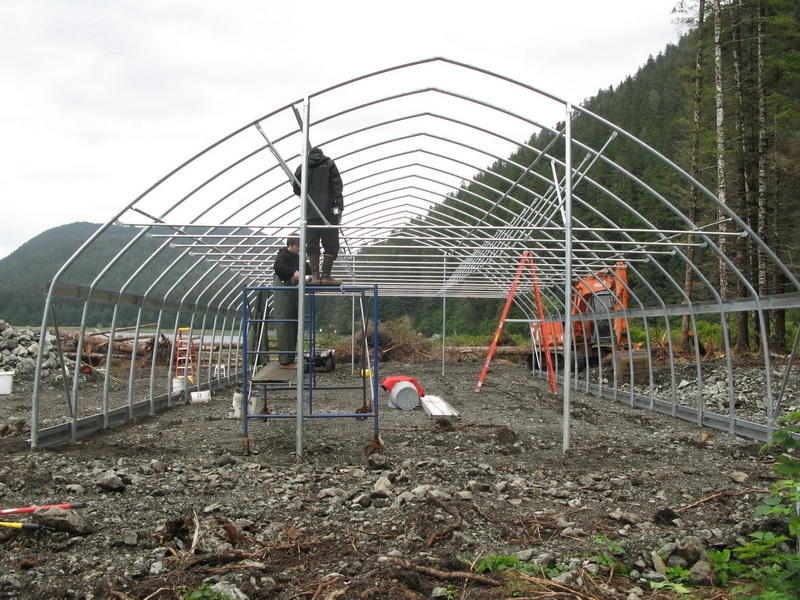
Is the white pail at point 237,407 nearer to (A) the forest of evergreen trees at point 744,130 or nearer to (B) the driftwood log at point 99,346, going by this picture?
(A) the forest of evergreen trees at point 744,130

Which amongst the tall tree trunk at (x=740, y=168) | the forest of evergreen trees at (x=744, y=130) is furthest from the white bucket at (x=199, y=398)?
the tall tree trunk at (x=740, y=168)

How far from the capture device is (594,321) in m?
17.5

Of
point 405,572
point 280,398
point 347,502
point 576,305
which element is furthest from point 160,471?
point 576,305

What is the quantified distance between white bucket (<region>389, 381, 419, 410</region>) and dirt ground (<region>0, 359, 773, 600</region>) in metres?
2.50

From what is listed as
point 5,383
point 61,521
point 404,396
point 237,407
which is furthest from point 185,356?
point 61,521

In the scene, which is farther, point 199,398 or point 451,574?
point 199,398

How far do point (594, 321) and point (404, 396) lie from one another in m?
6.34

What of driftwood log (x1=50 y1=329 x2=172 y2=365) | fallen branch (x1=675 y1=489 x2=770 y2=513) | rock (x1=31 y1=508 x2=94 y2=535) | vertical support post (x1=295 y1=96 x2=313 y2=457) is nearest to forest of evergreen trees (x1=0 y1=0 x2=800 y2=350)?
driftwood log (x1=50 y1=329 x2=172 y2=365)

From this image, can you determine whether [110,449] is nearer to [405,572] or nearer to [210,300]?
[405,572]

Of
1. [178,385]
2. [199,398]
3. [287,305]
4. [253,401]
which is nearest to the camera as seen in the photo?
[287,305]

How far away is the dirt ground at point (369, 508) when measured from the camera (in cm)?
440

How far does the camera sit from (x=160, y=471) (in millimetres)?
7508

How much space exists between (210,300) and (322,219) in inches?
361

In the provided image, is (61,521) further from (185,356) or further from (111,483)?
(185,356)
